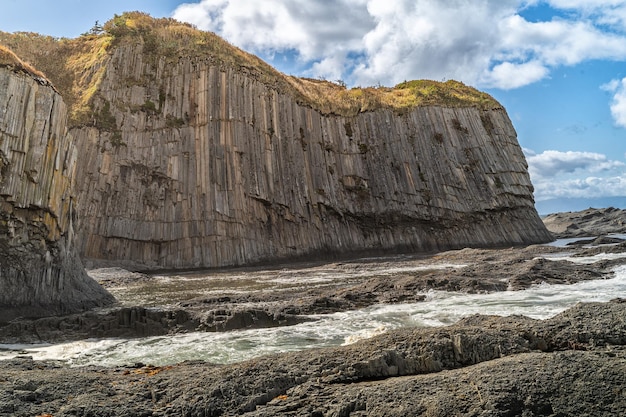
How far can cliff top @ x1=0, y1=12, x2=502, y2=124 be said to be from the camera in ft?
129

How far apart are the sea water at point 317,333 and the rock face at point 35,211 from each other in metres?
3.61

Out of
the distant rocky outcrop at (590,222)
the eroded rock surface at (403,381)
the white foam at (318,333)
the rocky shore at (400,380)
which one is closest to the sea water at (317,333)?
the white foam at (318,333)

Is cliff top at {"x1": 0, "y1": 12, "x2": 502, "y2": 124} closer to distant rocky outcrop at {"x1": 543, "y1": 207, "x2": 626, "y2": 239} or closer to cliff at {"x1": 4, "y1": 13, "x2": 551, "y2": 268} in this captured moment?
cliff at {"x1": 4, "y1": 13, "x2": 551, "y2": 268}

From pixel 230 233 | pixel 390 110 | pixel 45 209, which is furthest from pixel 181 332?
pixel 390 110

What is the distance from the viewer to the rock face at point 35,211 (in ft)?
44.9

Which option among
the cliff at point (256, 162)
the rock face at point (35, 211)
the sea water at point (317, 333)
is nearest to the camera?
the sea water at point (317, 333)

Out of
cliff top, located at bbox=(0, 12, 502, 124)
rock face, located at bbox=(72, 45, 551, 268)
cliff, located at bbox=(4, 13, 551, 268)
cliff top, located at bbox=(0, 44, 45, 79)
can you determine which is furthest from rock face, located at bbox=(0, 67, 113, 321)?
cliff top, located at bbox=(0, 12, 502, 124)

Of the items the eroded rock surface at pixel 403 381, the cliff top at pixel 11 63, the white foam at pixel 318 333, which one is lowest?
the white foam at pixel 318 333

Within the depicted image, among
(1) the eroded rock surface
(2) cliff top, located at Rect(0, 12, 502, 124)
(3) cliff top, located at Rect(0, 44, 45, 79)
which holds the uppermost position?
(2) cliff top, located at Rect(0, 12, 502, 124)

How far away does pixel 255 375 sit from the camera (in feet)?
15.6

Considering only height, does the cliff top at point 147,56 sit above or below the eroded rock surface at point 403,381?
above

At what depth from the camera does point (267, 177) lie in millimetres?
37594

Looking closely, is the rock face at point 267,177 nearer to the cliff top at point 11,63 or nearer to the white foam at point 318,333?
the cliff top at point 11,63

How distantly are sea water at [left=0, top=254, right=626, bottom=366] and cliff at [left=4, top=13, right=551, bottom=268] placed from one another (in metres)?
21.7
